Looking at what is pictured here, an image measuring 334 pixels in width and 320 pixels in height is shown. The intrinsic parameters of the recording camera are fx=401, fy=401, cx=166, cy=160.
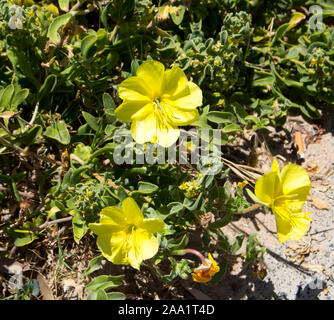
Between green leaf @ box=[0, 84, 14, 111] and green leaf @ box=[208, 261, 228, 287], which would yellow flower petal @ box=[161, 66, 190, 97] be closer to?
green leaf @ box=[0, 84, 14, 111]

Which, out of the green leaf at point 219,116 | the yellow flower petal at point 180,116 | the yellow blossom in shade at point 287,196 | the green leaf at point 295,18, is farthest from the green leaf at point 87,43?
the green leaf at point 295,18

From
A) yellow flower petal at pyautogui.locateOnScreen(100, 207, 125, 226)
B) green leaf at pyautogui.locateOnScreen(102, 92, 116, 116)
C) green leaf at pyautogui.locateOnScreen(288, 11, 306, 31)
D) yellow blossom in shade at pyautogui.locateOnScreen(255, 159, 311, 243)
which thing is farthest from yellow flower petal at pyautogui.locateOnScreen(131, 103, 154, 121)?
green leaf at pyautogui.locateOnScreen(288, 11, 306, 31)

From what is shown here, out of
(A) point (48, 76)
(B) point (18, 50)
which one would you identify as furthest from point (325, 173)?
(B) point (18, 50)

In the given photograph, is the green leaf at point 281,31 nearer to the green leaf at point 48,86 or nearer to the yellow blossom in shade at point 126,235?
the green leaf at point 48,86

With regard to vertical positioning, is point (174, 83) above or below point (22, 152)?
above

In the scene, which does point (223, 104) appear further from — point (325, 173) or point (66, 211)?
point (66, 211)

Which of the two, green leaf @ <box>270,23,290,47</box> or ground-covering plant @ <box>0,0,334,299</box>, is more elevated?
green leaf @ <box>270,23,290,47</box>

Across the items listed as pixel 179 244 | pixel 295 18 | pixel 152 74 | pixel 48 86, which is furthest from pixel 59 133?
pixel 295 18

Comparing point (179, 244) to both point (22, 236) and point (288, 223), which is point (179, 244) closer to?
point (288, 223)
